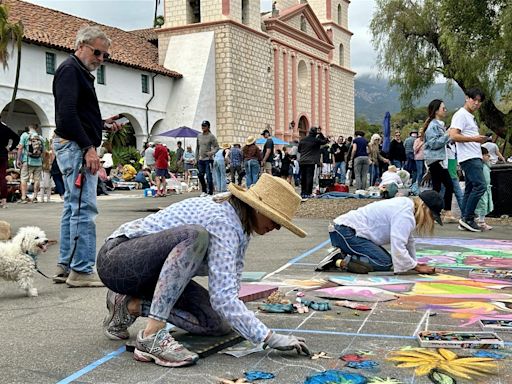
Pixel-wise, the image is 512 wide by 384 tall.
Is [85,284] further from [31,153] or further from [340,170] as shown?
[340,170]

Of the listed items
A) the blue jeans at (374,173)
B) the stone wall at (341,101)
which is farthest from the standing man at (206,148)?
the stone wall at (341,101)

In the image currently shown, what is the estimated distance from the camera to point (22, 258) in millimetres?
5027

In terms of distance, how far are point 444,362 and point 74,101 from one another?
135 inches

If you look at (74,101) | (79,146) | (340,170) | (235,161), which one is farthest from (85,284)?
(340,170)

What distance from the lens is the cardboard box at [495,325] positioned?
3.80 m

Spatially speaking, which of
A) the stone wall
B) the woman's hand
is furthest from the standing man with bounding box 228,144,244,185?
the stone wall

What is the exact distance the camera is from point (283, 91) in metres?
42.1

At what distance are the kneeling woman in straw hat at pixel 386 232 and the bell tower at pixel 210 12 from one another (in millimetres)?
31769

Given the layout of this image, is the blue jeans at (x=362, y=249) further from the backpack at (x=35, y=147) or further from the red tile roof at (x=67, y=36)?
the red tile roof at (x=67, y=36)

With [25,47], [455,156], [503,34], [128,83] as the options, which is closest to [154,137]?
[128,83]

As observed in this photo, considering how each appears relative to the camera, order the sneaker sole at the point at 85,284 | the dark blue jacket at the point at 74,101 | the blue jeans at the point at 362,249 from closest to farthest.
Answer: the dark blue jacket at the point at 74,101 → the sneaker sole at the point at 85,284 → the blue jeans at the point at 362,249

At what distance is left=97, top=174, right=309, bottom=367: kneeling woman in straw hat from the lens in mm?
3168

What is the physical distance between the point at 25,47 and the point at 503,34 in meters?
19.3

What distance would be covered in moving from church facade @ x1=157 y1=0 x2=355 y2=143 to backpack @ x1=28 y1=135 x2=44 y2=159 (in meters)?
20.0
